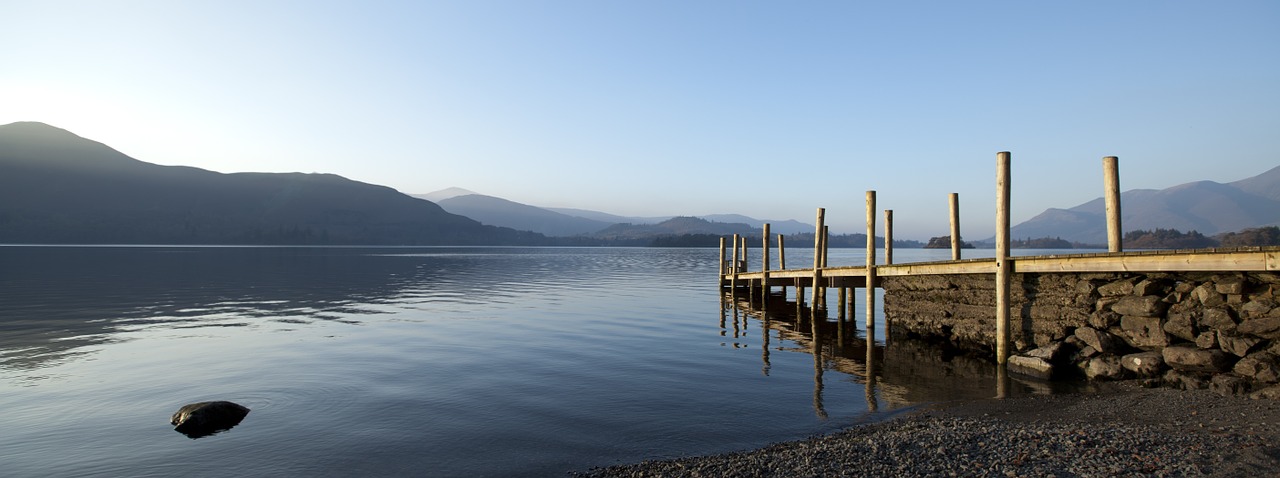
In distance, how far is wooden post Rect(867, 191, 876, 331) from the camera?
61.4ft

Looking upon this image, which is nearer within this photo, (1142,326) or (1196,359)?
(1196,359)

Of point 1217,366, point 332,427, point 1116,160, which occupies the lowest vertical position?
point 332,427

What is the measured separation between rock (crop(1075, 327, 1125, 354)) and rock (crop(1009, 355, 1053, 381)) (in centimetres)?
82

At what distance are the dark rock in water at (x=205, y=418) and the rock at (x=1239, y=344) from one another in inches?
626

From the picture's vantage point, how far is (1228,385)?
32.6 feet

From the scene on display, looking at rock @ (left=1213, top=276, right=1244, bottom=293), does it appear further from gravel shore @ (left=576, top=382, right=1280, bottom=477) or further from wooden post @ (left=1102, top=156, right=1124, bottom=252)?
wooden post @ (left=1102, top=156, right=1124, bottom=252)

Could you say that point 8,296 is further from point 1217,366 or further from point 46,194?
point 46,194

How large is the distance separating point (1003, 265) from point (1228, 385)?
13.5 feet

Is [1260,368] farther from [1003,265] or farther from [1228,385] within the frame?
[1003,265]

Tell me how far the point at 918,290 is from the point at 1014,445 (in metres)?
10.5

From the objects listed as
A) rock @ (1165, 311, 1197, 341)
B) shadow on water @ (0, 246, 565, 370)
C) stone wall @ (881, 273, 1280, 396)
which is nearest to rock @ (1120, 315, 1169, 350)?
stone wall @ (881, 273, 1280, 396)

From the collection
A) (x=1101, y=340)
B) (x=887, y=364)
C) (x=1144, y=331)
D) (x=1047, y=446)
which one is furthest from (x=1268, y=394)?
(x=887, y=364)

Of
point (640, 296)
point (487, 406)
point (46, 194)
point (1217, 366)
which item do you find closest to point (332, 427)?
point (487, 406)

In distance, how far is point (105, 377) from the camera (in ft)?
46.3
